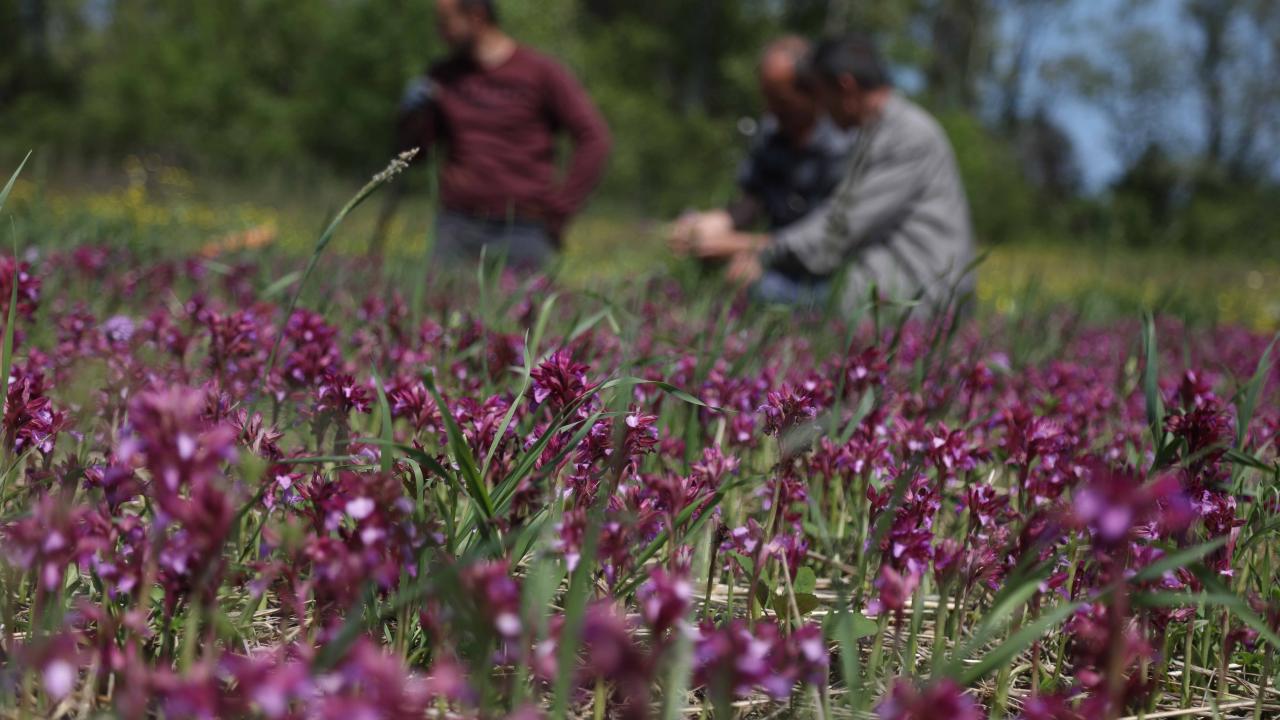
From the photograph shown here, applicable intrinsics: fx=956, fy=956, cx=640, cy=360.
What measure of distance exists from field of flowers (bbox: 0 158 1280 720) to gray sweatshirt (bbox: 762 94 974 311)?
11.5 ft

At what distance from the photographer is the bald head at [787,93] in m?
8.25

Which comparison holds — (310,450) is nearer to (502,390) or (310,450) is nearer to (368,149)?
(502,390)

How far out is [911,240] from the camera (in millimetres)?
7297

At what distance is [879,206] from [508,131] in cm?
403

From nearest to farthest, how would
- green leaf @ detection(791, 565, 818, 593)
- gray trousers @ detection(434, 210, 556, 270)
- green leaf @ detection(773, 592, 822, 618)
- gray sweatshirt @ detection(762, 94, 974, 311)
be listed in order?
green leaf @ detection(773, 592, 822, 618), green leaf @ detection(791, 565, 818, 593), gray sweatshirt @ detection(762, 94, 974, 311), gray trousers @ detection(434, 210, 556, 270)

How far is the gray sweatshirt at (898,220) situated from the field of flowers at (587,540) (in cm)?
351

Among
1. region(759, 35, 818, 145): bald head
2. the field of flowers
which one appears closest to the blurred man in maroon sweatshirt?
region(759, 35, 818, 145): bald head

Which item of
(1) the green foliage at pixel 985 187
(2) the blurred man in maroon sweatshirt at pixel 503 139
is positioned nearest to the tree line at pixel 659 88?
(1) the green foliage at pixel 985 187

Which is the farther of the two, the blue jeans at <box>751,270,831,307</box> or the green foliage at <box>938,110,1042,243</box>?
the green foliage at <box>938,110,1042,243</box>

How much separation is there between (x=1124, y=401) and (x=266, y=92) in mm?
41036

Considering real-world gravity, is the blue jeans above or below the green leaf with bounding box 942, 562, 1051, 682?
below

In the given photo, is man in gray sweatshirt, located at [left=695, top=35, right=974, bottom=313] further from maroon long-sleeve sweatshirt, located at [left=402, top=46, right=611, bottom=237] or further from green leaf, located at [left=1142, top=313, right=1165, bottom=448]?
green leaf, located at [left=1142, top=313, right=1165, bottom=448]

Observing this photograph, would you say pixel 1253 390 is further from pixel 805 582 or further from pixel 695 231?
pixel 695 231

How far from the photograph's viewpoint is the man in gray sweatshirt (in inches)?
270
